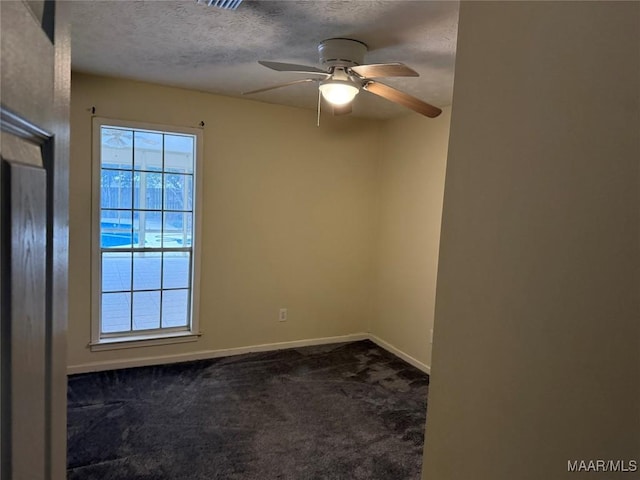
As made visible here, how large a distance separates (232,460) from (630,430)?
2335mm

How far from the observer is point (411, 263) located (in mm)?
4184

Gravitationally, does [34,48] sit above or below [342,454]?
above

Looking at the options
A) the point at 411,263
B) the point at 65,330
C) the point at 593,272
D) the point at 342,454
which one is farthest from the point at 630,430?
the point at 411,263

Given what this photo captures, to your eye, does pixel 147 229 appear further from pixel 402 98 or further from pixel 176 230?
pixel 402 98

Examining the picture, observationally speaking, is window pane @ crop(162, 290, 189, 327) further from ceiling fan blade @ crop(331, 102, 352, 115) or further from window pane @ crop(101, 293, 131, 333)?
ceiling fan blade @ crop(331, 102, 352, 115)

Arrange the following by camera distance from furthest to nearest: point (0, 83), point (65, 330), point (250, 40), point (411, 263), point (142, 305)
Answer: point (411, 263) → point (142, 305) → point (250, 40) → point (65, 330) → point (0, 83)

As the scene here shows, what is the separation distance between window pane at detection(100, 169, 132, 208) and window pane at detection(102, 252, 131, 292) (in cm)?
43

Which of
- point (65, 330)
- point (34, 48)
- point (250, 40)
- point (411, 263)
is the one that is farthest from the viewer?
point (411, 263)

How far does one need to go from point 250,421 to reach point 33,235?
2628mm

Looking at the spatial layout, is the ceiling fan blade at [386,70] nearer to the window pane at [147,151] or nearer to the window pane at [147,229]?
the window pane at [147,151]

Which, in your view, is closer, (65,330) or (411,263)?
(65,330)

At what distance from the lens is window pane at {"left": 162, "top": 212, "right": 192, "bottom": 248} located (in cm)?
380

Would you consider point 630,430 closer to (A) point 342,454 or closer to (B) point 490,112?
(B) point 490,112

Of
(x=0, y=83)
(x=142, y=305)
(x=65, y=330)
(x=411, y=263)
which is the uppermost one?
(x=0, y=83)
